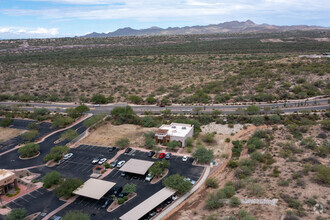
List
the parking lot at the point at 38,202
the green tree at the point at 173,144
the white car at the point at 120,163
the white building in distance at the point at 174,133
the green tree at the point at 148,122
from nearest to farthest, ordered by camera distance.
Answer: the parking lot at the point at 38,202
the white car at the point at 120,163
the green tree at the point at 173,144
the white building in distance at the point at 174,133
the green tree at the point at 148,122

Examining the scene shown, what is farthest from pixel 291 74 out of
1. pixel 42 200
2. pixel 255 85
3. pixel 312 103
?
pixel 42 200

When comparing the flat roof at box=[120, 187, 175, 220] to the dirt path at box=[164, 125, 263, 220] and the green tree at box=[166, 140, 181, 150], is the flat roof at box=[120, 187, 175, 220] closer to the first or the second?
the dirt path at box=[164, 125, 263, 220]

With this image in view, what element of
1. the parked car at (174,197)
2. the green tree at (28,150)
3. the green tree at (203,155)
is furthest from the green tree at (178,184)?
the green tree at (28,150)

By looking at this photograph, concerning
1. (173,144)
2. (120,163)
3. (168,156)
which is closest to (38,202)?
(120,163)

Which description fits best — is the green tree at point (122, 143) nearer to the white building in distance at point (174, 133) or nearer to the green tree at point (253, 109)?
the white building in distance at point (174, 133)

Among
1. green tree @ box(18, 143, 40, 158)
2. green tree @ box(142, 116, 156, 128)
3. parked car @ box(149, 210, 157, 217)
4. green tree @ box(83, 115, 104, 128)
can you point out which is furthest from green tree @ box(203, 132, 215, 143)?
green tree @ box(18, 143, 40, 158)

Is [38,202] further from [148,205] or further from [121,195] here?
[148,205]

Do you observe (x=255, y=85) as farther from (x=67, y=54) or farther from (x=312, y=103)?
(x=67, y=54)
